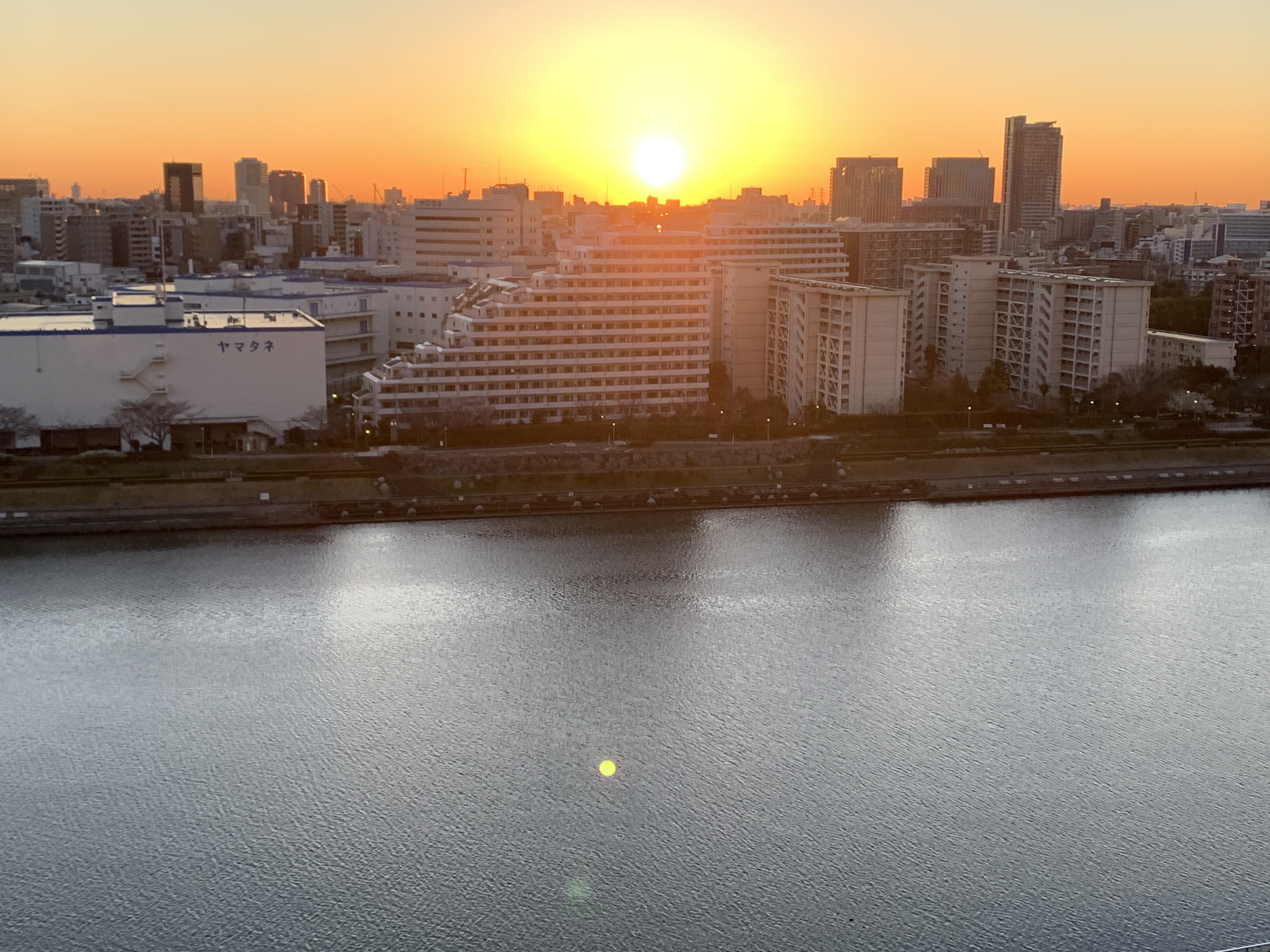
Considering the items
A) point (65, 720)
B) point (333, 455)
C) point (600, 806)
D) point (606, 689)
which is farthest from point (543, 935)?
point (333, 455)

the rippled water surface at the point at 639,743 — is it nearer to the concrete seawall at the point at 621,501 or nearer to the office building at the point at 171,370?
the concrete seawall at the point at 621,501

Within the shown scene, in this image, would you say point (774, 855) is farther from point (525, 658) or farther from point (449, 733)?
point (525, 658)

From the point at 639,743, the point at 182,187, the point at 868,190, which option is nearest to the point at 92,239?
the point at 182,187

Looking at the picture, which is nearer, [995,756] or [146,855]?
[146,855]

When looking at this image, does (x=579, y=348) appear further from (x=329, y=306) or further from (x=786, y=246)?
(x=786, y=246)

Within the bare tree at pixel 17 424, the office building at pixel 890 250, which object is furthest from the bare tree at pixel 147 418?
the office building at pixel 890 250
